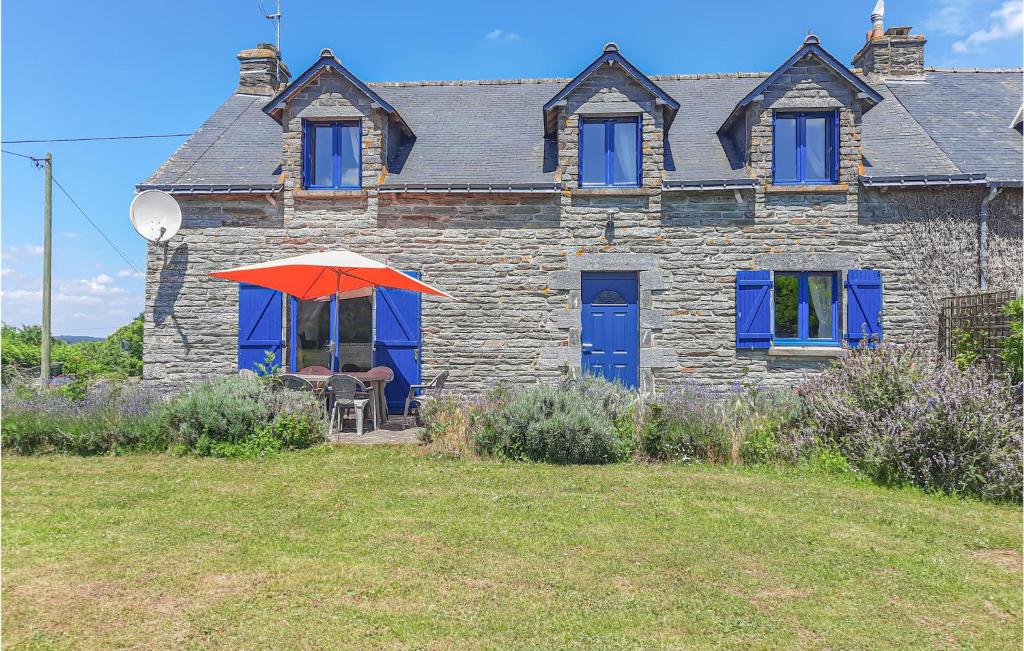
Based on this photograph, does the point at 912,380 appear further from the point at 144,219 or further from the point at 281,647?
the point at 144,219

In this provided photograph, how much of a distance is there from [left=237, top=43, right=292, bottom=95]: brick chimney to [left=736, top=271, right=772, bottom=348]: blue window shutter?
11.0 m

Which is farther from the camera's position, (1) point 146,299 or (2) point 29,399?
(1) point 146,299

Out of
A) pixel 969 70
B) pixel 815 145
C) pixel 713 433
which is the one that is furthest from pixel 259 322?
pixel 969 70

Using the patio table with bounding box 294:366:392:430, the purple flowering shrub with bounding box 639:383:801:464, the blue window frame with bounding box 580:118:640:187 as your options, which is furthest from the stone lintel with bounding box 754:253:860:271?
the patio table with bounding box 294:366:392:430

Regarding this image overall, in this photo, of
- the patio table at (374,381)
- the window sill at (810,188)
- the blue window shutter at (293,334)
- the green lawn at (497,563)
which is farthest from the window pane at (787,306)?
the blue window shutter at (293,334)

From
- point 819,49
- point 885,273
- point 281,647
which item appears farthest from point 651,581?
point 819,49

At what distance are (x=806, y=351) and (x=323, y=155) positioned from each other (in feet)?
29.8

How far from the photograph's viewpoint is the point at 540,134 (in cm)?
1159

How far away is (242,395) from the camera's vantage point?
7.25 meters

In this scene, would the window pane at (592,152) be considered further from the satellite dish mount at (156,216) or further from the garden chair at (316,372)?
the satellite dish mount at (156,216)

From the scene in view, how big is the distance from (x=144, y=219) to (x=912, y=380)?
11384 mm

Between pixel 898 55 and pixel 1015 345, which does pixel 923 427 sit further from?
pixel 898 55

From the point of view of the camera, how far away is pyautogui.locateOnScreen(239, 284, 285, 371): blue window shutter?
1041cm

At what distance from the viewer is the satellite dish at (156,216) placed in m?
10.0
